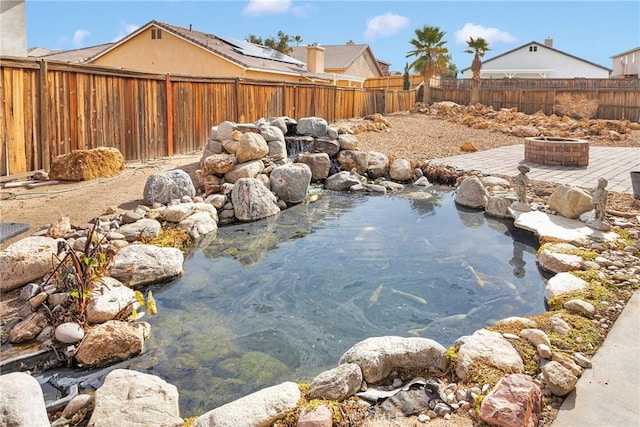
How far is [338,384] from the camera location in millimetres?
2764

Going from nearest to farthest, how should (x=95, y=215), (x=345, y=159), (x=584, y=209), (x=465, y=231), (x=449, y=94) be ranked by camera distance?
(x=95, y=215), (x=584, y=209), (x=465, y=231), (x=345, y=159), (x=449, y=94)

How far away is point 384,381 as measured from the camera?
300cm

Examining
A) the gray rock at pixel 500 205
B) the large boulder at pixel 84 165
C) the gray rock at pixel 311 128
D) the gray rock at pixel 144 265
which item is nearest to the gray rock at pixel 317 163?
the gray rock at pixel 311 128

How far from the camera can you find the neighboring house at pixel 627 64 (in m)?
28.4

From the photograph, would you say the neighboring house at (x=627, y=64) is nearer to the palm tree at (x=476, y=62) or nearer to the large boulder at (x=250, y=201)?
the palm tree at (x=476, y=62)

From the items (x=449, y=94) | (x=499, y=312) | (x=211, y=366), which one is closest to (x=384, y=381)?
(x=211, y=366)

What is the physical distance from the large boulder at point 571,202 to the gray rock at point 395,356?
173 inches

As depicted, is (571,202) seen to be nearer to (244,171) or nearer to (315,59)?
(244,171)

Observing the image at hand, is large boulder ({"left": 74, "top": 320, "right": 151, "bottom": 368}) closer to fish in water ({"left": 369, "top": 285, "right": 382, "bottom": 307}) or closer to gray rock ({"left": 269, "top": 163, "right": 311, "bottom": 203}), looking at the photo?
fish in water ({"left": 369, "top": 285, "right": 382, "bottom": 307})

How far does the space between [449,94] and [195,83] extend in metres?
18.8

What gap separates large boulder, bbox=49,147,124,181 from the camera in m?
6.95

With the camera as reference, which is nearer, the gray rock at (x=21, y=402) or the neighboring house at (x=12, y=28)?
the gray rock at (x=21, y=402)

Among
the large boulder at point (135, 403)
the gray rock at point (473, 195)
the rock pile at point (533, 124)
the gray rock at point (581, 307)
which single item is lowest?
the large boulder at point (135, 403)

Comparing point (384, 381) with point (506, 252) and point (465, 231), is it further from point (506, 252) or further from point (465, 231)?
point (465, 231)
